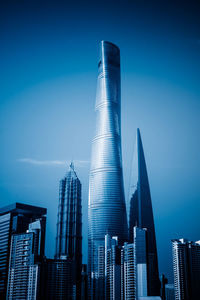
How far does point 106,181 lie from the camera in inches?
3698

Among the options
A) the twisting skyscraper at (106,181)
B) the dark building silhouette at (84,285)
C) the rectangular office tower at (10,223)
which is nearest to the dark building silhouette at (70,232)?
the dark building silhouette at (84,285)

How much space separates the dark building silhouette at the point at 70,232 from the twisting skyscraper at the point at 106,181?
22.7 feet

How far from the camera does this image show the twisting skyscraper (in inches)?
3669

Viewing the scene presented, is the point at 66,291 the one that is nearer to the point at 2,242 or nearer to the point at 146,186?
the point at 2,242

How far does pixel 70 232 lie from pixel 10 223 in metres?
12.2

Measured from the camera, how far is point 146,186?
104312 mm

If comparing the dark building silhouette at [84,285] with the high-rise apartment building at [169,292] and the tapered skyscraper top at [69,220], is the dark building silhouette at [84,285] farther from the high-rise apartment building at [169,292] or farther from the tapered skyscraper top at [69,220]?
the high-rise apartment building at [169,292]

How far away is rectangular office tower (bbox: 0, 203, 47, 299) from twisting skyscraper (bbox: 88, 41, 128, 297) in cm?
1388

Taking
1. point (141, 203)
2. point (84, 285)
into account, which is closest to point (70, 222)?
point (84, 285)

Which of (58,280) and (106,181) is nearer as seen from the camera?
(58,280)

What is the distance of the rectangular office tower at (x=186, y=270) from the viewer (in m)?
56.5

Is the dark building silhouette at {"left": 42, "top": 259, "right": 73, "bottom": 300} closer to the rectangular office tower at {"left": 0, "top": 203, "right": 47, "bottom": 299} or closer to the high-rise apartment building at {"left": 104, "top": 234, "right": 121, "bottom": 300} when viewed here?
the high-rise apartment building at {"left": 104, "top": 234, "right": 121, "bottom": 300}

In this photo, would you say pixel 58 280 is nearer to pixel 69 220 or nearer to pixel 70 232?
pixel 70 232

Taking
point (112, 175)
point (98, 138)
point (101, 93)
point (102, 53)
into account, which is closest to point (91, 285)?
point (112, 175)
